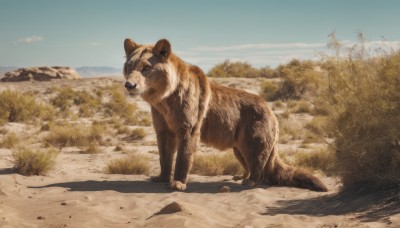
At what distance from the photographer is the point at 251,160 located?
8.57 meters

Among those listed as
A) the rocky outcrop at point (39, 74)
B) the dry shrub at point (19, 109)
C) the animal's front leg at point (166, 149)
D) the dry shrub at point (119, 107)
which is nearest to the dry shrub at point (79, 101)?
the dry shrub at point (119, 107)

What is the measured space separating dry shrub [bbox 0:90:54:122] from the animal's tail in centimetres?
1451

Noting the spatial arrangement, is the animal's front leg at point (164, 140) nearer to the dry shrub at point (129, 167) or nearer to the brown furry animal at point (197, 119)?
the brown furry animal at point (197, 119)

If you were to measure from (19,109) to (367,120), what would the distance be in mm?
17721

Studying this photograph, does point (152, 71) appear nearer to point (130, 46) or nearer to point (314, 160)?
point (130, 46)

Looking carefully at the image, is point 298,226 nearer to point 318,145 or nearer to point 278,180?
point 278,180

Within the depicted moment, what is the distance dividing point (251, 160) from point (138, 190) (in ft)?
6.34

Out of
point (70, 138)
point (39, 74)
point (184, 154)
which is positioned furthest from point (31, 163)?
point (39, 74)

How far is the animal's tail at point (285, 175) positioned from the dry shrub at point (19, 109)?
1451 cm

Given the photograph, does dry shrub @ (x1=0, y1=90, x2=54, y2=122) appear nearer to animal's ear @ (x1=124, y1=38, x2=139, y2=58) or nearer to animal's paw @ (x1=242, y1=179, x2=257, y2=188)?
animal's ear @ (x1=124, y1=38, x2=139, y2=58)

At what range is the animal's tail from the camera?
8.40 meters

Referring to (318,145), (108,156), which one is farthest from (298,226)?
(318,145)

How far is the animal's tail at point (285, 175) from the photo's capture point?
840 centimetres

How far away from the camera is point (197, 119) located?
8320mm
